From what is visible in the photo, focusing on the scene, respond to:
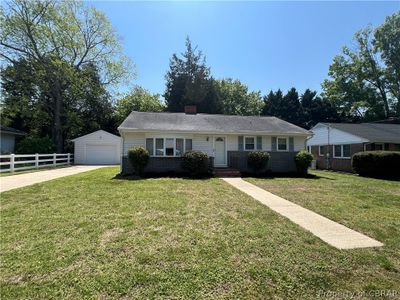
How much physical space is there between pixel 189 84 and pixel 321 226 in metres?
32.6

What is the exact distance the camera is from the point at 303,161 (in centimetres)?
1588

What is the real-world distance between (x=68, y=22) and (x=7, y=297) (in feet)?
101

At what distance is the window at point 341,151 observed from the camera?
20611 millimetres

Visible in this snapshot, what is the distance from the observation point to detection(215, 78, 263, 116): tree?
4172 centimetres

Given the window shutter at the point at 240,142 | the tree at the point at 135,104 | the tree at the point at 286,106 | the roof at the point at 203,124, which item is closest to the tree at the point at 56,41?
the tree at the point at 135,104

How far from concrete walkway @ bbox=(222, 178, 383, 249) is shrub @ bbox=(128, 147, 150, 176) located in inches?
293

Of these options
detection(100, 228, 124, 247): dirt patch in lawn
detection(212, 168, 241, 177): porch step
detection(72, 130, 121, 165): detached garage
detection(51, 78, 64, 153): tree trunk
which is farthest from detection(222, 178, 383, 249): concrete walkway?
detection(51, 78, 64, 153): tree trunk

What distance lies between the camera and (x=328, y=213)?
22.0ft

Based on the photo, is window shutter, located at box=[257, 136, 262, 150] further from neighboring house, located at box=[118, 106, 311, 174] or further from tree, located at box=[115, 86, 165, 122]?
tree, located at box=[115, 86, 165, 122]

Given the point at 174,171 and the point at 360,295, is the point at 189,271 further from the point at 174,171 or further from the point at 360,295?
the point at 174,171

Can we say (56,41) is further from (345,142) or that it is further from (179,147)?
(345,142)

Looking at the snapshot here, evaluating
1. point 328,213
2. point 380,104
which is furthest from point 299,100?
point 328,213

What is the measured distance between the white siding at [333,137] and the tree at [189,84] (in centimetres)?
1553

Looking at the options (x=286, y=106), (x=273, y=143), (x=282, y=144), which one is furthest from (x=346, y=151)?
(x=286, y=106)
